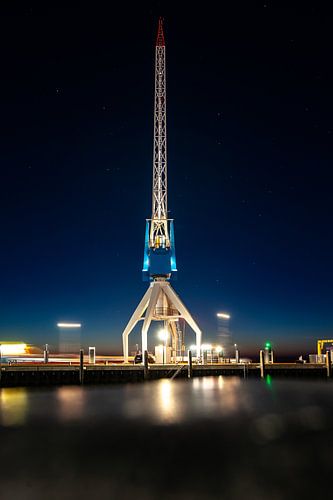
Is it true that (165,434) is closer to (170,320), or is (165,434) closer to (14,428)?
(14,428)

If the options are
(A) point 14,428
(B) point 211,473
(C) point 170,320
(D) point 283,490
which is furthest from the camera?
(C) point 170,320

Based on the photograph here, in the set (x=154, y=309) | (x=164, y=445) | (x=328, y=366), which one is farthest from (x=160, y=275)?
(x=164, y=445)

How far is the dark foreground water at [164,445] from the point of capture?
23.5 metres

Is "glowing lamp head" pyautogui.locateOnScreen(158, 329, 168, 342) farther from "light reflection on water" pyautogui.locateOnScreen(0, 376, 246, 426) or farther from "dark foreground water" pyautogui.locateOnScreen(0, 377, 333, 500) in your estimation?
A: "dark foreground water" pyautogui.locateOnScreen(0, 377, 333, 500)

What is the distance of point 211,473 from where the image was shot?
25750 mm

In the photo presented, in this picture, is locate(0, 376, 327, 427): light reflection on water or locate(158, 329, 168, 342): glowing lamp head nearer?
locate(0, 376, 327, 427): light reflection on water

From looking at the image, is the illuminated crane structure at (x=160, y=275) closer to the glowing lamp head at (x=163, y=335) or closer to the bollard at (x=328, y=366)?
the glowing lamp head at (x=163, y=335)

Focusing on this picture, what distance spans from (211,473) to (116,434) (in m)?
11.8

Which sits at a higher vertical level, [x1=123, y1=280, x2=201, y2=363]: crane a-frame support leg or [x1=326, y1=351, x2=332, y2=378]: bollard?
[x1=123, y1=280, x2=201, y2=363]: crane a-frame support leg

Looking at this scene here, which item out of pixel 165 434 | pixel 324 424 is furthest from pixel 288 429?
pixel 165 434

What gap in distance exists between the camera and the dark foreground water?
23.5 meters

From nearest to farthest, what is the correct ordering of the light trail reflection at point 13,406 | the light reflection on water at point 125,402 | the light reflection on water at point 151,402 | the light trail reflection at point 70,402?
1. the light trail reflection at point 13,406
2. the light trail reflection at point 70,402
3. the light reflection on water at point 151,402
4. the light reflection on water at point 125,402

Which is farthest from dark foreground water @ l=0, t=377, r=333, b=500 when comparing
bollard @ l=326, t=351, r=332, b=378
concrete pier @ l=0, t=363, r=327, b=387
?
bollard @ l=326, t=351, r=332, b=378

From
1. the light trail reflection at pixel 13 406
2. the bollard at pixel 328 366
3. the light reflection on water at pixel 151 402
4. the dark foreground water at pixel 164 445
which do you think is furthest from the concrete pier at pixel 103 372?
the light trail reflection at pixel 13 406
